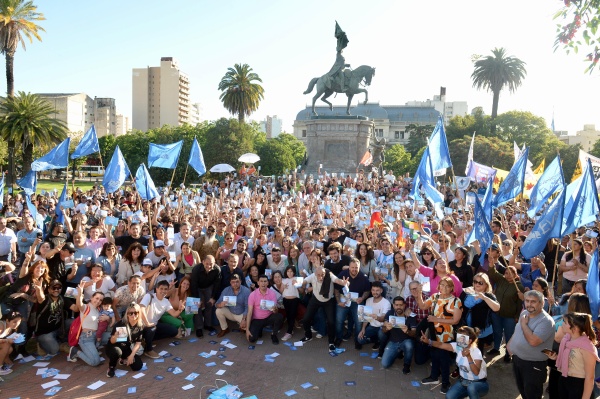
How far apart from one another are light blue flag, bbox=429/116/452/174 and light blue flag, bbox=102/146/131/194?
8.37m

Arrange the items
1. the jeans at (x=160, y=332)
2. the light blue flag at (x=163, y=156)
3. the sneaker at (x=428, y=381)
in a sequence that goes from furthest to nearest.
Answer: the light blue flag at (x=163, y=156) < the jeans at (x=160, y=332) < the sneaker at (x=428, y=381)

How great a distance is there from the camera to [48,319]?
8.04 meters

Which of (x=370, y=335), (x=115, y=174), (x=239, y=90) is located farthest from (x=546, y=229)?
(x=239, y=90)

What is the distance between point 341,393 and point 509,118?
57.7 meters

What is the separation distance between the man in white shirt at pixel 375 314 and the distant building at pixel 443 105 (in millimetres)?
121819

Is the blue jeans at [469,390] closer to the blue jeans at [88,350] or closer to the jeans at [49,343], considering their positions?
the blue jeans at [88,350]

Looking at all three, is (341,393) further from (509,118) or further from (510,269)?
(509,118)

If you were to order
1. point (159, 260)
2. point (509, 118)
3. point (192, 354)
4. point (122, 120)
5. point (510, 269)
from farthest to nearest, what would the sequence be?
point (122, 120) → point (509, 118) → point (159, 260) → point (192, 354) → point (510, 269)

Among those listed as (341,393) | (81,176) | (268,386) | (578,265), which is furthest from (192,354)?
(81,176)

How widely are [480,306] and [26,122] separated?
36086mm

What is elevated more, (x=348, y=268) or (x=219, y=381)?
(x=348, y=268)

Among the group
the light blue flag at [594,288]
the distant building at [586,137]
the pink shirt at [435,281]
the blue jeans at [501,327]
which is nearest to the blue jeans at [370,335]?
the pink shirt at [435,281]

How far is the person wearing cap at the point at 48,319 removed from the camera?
8.00 m

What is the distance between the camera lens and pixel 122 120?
446 ft
